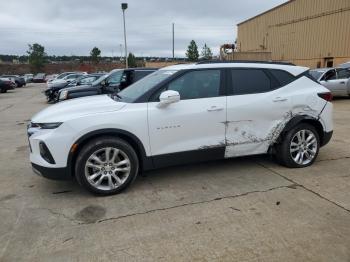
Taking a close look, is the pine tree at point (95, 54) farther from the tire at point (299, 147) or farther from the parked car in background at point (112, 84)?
the tire at point (299, 147)

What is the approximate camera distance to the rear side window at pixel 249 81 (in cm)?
493

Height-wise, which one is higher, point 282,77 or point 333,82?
point 282,77

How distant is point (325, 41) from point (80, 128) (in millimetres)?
26843

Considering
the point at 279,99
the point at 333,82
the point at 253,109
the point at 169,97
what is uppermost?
the point at 169,97

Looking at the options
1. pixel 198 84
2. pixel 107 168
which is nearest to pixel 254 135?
pixel 198 84

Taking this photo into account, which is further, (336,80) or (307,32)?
(307,32)

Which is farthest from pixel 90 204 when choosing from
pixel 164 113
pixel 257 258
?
pixel 257 258

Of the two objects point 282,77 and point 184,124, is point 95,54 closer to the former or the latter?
point 282,77

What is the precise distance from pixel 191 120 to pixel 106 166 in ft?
4.14

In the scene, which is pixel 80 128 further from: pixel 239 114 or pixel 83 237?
pixel 239 114

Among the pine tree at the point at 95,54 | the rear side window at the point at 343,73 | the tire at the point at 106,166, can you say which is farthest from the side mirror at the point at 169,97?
the pine tree at the point at 95,54

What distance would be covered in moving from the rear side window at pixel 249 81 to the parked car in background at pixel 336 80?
10.6m

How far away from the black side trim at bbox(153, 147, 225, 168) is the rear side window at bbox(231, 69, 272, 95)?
0.90 meters

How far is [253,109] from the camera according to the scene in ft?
16.1
